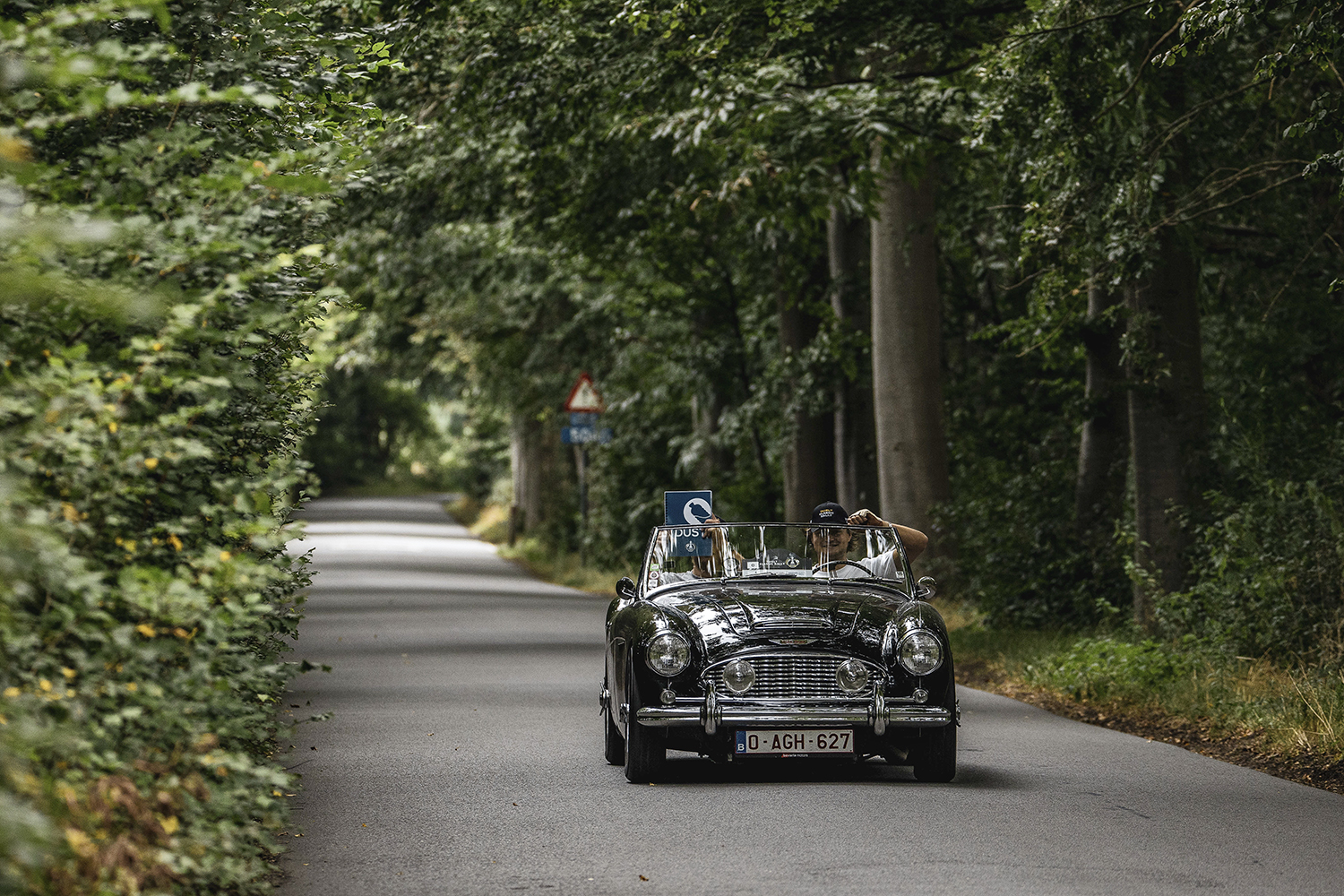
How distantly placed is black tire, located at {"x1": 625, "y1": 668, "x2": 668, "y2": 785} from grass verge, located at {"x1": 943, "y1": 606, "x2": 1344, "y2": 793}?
12.1 feet

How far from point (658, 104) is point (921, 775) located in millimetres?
9772

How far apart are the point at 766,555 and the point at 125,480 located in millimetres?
5650

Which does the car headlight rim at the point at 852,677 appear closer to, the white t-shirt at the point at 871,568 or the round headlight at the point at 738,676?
the round headlight at the point at 738,676

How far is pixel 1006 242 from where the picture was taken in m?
16.0

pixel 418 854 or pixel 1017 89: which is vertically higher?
pixel 1017 89

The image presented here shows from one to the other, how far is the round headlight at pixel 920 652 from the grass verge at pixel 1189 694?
2395 millimetres

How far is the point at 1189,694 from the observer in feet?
40.1

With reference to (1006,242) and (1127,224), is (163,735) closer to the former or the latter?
(1127,224)

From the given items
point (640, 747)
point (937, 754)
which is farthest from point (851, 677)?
point (640, 747)

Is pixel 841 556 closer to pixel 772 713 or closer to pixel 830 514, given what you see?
pixel 830 514

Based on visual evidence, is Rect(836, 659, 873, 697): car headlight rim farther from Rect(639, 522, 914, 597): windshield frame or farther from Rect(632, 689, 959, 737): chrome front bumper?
Rect(639, 522, 914, 597): windshield frame

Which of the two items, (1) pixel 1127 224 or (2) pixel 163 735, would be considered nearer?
(2) pixel 163 735

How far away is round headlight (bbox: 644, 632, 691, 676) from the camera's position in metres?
8.88

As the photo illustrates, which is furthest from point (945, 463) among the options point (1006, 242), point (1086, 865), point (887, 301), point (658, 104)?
point (1086, 865)
